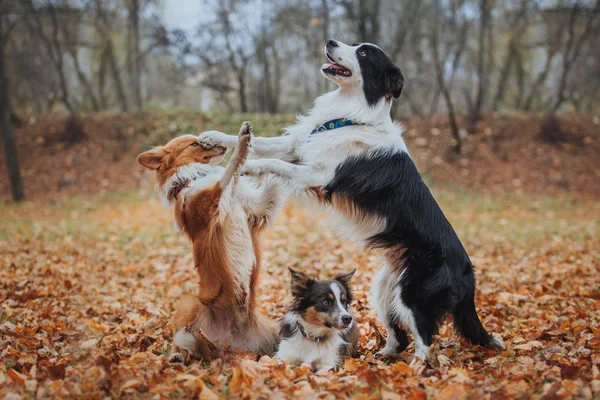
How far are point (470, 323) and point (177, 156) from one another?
3.10 metres

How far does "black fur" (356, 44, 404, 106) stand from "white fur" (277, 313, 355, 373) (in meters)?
2.14

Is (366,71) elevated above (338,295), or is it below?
above

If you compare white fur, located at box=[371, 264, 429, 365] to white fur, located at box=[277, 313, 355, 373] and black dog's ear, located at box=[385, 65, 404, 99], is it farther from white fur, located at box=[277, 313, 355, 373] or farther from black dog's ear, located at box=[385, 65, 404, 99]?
black dog's ear, located at box=[385, 65, 404, 99]

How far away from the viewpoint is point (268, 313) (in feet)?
20.4

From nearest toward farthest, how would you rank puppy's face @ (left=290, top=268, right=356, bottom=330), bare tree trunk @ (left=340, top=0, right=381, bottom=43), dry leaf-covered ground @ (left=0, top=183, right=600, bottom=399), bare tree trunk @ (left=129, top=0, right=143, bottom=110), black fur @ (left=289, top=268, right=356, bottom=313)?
dry leaf-covered ground @ (left=0, top=183, right=600, bottom=399) < puppy's face @ (left=290, top=268, right=356, bottom=330) < black fur @ (left=289, top=268, right=356, bottom=313) < bare tree trunk @ (left=340, top=0, right=381, bottom=43) < bare tree trunk @ (left=129, top=0, right=143, bottom=110)

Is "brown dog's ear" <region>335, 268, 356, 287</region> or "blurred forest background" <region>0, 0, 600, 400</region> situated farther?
"brown dog's ear" <region>335, 268, 356, 287</region>

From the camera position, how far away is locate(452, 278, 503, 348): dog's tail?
4535 millimetres

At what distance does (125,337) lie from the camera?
5078mm

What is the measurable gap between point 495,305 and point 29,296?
5.63 metres

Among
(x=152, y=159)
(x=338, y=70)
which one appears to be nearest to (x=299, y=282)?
(x=152, y=159)

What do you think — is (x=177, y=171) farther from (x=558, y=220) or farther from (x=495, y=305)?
(x=558, y=220)

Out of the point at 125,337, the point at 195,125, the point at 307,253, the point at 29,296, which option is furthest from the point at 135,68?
the point at 125,337

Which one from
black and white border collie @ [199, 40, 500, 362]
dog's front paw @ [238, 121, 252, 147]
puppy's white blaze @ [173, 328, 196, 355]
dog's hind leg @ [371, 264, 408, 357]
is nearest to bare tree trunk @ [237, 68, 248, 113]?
black and white border collie @ [199, 40, 500, 362]

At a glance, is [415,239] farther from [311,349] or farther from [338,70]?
[338,70]
